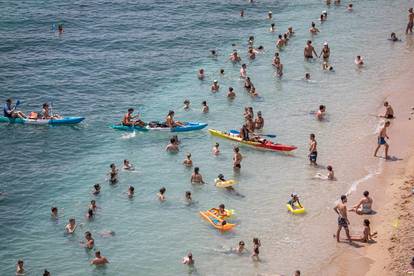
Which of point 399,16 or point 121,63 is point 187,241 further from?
point 399,16

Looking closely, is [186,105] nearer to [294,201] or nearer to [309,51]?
[309,51]

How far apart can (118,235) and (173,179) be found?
5.18 metres

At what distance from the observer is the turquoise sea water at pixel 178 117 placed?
27.5 metres

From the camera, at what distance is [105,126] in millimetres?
38250

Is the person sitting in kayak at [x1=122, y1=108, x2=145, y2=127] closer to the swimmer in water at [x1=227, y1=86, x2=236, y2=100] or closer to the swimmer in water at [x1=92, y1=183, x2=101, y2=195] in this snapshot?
the swimmer in water at [x1=227, y1=86, x2=236, y2=100]

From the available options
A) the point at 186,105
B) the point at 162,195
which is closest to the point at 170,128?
the point at 186,105

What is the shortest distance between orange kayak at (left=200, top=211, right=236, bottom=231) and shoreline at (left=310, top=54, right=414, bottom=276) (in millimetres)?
4300

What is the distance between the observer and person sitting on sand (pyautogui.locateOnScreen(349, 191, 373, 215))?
2822cm

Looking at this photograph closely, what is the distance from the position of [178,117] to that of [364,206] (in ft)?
46.0

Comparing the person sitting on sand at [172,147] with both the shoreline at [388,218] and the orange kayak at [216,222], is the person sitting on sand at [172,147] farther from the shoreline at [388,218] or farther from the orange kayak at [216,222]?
the shoreline at [388,218]

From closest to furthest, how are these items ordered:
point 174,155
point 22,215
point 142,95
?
point 22,215, point 174,155, point 142,95

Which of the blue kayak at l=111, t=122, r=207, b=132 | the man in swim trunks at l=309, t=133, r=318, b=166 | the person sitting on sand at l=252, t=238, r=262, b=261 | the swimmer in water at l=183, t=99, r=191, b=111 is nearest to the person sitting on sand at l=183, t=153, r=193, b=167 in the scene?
the blue kayak at l=111, t=122, r=207, b=132

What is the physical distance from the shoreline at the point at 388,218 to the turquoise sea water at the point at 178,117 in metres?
0.77

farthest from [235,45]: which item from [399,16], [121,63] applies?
[399,16]
